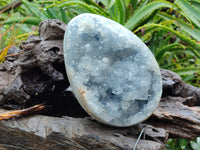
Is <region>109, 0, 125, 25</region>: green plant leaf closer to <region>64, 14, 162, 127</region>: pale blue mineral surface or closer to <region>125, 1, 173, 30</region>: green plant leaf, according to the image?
<region>125, 1, 173, 30</region>: green plant leaf

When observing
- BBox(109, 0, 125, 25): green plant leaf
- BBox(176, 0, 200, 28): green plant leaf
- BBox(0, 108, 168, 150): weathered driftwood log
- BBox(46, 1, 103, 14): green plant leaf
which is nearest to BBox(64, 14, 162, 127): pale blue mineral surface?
BBox(0, 108, 168, 150): weathered driftwood log

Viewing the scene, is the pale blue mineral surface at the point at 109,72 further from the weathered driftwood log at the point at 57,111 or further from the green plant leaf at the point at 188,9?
the green plant leaf at the point at 188,9

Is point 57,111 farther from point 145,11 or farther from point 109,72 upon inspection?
point 145,11

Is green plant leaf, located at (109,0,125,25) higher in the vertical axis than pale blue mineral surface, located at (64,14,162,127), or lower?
higher

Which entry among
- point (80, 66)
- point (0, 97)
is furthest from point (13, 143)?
point (80, 66)

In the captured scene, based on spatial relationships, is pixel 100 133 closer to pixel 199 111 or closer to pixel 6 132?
pixel 6 132

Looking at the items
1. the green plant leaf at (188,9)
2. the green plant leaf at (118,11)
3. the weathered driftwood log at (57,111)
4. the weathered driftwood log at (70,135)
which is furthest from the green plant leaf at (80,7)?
the weathered driftwood log at (70,135)
